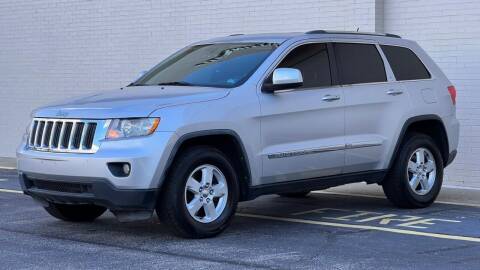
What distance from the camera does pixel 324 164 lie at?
362 inches

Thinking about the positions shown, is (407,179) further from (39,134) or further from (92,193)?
(39,134)

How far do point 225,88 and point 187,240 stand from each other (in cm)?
143

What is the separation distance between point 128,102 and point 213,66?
1.27 m

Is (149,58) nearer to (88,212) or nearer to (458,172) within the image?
(458,172)

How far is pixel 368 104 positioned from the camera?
9.62 m

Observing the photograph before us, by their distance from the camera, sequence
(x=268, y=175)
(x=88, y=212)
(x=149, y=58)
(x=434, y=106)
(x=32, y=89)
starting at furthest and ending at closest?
(x=32, y=89), (x=149, y=58), (x=434, y=106), (x=88, y=212), (x=268, y=175)

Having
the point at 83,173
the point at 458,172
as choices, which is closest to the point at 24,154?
the point at 83,173

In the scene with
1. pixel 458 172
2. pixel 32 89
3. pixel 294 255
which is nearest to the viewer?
pixel 294 255

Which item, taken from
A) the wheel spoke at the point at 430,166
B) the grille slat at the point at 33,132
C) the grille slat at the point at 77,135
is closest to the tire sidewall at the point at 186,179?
the grille slat at the point at 77,135

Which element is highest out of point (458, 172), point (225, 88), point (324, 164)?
point (225, 88)

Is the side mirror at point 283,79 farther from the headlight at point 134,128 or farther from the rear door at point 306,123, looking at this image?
the headlight at point 134,128

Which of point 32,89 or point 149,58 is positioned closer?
point 149,58

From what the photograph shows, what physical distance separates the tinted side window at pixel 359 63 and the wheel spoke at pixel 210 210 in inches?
83.3

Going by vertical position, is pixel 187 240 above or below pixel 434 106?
below
